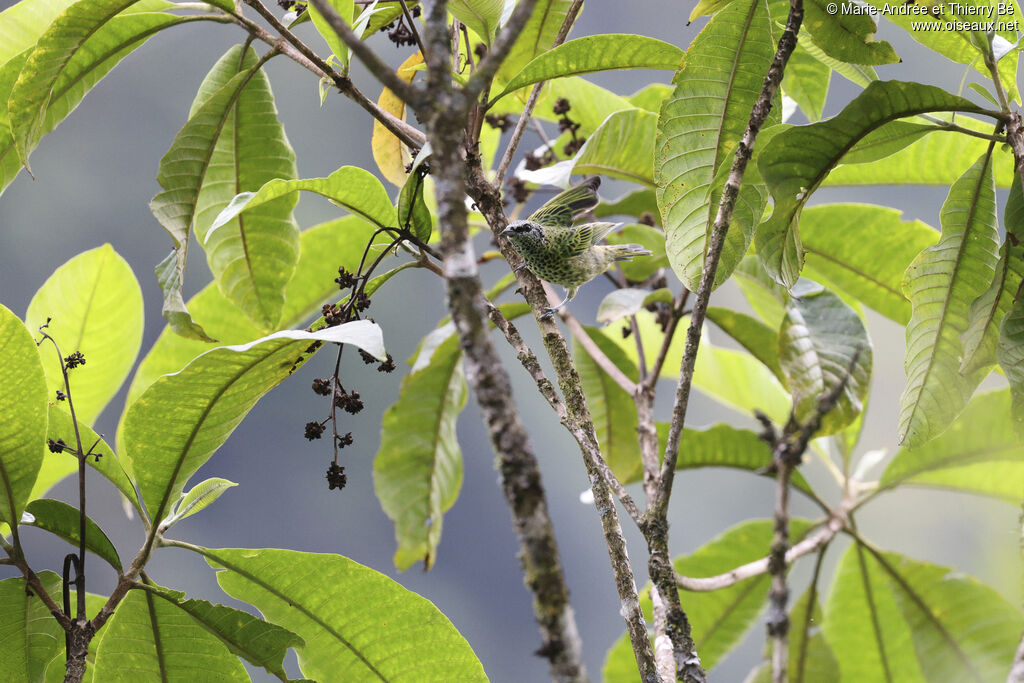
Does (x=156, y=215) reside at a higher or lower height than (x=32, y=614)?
higher

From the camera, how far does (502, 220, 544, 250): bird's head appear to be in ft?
3.20

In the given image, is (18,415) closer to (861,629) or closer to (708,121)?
(708,121)

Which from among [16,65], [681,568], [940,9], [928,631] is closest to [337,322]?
[16,65]

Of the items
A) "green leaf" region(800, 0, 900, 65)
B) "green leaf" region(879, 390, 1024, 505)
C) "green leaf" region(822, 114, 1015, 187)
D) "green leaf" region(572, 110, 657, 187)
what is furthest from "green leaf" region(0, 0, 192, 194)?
"green leaf" region(879, 390, 1024, 505)

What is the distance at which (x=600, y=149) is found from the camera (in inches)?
46.9

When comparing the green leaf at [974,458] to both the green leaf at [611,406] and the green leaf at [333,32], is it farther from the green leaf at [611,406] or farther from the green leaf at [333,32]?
the green leaf at [333,32]

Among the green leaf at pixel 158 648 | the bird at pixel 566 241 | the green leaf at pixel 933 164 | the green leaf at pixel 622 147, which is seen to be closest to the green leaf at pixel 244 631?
the green leaf at pixel 158 648

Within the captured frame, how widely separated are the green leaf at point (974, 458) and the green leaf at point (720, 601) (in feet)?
0.73

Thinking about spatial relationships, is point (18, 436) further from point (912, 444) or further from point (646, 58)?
point (912, 444)

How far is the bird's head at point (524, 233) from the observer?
98 centimetres

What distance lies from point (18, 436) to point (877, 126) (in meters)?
1.02

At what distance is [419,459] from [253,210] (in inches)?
21.7

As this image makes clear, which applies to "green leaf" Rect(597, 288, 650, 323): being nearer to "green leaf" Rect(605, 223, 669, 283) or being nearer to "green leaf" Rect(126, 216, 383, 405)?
"green leaf" Rect(605, 223, 669, 283)

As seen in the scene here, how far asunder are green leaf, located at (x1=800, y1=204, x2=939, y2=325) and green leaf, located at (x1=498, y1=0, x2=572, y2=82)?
1.71 ft
